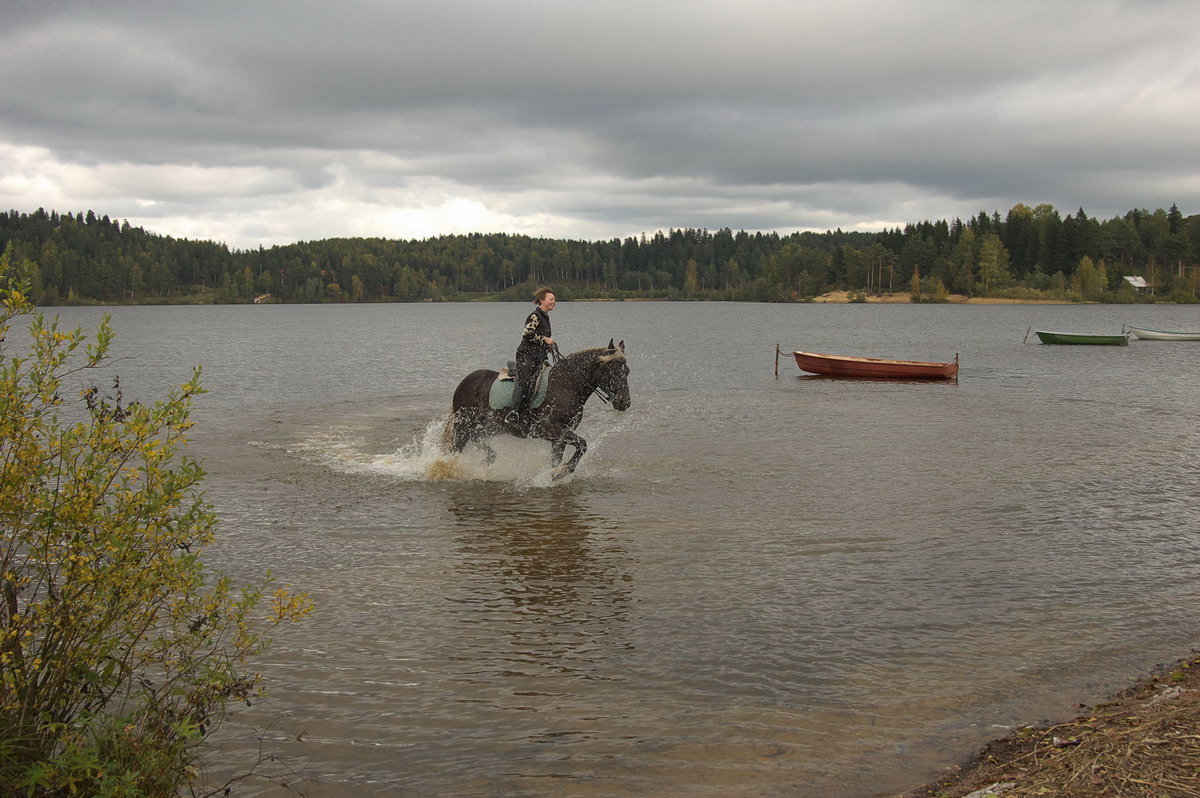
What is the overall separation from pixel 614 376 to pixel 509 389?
6.49 ft

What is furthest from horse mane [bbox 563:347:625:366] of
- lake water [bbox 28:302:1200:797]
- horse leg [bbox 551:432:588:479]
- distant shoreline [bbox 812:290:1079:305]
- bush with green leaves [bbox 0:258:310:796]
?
distant shoreline [bbox 812:290:1079:305]

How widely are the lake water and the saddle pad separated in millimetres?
1523

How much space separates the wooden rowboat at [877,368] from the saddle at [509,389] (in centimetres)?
2723

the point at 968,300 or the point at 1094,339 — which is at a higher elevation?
the point at 968,300

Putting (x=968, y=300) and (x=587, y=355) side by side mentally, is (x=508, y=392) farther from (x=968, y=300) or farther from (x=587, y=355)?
(x=968, y=300)

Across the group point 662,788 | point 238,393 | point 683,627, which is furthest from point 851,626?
point 238,393

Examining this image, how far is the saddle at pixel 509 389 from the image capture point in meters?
15.8

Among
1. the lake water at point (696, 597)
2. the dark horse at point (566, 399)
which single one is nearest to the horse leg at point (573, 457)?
the dark horse at point (566, 399)

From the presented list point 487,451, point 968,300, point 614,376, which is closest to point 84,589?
point 614,376

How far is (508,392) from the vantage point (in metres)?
15.9

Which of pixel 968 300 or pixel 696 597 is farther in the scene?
pixel 968 300

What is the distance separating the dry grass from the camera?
16.2 feet

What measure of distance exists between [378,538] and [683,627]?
5.36m

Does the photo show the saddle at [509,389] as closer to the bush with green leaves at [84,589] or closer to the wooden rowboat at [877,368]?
the bush with green leaves at [84,589]
